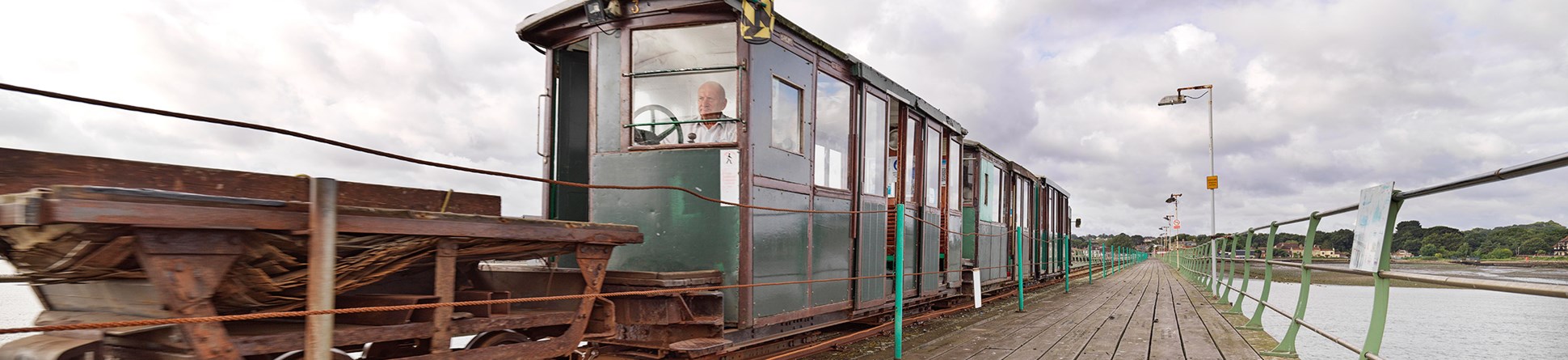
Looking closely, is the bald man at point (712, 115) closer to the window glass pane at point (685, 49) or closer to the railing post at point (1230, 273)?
the window glass pane at point (685, 49)

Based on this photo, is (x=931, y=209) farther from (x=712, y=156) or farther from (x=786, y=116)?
(x=712, y=156)

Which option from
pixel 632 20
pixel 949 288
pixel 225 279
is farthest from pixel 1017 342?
pixel 225 279

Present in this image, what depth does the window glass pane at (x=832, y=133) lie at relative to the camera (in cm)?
576

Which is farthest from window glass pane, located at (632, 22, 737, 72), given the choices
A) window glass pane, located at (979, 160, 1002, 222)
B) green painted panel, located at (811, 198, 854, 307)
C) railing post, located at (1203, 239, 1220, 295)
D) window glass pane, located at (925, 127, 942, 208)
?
railing post, located at (1203, 239, 1220, 295)

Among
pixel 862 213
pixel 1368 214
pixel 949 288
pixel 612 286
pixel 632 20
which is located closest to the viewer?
pixel 1368 214

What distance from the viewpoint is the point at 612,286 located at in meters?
4.20

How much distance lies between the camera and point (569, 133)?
5.46 meters

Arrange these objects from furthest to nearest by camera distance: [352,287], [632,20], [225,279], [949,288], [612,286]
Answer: [949,288], [632,20], [612,286], [352,287], [225,279]

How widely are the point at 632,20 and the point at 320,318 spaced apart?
280cm

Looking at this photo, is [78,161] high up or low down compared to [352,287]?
up

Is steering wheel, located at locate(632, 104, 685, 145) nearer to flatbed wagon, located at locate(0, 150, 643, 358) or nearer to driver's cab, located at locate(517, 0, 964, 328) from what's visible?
driver's cab, located at locate(517, 0, 964, 328)

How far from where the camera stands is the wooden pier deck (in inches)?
226

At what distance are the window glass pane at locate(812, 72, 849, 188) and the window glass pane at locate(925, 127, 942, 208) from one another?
2.00 m

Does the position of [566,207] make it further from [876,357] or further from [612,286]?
[876,357]
